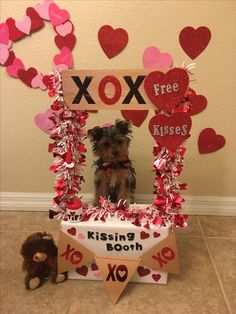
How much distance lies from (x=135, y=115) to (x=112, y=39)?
365 millimetres

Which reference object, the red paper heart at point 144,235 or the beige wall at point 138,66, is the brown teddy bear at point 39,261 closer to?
the red paper heart at point 144,235

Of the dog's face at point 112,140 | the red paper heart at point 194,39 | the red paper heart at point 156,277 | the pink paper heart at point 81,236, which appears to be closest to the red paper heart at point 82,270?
the pink paper heart at point 81,236

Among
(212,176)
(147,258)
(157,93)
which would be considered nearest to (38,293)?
(147,258)

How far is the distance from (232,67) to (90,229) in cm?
96

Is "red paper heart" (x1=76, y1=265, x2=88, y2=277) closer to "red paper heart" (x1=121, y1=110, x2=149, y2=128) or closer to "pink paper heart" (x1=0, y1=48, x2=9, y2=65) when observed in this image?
"red paper heart" (x1=121, y1=110, x2=149, y2=128)

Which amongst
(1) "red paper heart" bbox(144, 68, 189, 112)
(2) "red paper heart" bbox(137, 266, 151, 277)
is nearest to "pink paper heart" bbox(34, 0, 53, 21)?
(1) "red paper heart" bbox(144, 68, 189, 112)

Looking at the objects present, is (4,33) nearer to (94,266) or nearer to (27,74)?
(27,74)

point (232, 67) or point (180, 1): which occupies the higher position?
point (180, 1)

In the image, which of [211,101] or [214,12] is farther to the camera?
[211,101]

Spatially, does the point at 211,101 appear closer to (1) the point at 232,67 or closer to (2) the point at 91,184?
(1) the point at 232,67

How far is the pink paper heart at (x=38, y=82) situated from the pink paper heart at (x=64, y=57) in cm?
11

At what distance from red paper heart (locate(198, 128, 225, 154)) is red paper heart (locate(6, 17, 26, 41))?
970mm

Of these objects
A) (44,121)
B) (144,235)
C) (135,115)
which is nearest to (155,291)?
(144,235)

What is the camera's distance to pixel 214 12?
1.42 metres
